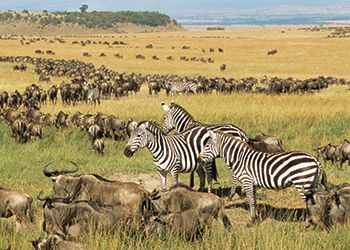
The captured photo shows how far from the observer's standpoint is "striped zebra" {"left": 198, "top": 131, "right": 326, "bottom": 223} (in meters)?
8.86

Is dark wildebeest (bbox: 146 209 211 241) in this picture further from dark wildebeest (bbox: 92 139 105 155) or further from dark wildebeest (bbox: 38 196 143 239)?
dark wildebeest (bbox: 92 139 105 155)

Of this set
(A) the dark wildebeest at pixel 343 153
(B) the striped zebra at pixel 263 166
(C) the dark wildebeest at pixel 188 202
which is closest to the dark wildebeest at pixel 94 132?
(B) the striped zebra at pixel 263 166

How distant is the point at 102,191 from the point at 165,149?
2.69m

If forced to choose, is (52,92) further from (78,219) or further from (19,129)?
(78,219)

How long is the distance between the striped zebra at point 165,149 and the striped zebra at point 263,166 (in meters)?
0.60

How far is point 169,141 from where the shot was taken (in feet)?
35.8

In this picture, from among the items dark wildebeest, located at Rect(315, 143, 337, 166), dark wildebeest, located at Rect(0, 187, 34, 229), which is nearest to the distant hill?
dark wildebeest, located at Rect(315, 143, 337, 166)

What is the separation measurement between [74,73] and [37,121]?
2354 centimetres

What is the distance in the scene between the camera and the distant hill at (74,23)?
158875 mm

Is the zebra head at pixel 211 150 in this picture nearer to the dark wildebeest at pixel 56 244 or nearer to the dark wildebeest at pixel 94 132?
the dark wildebeest at pixel 56 244

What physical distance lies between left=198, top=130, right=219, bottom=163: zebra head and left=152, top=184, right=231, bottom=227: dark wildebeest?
6.90 ft

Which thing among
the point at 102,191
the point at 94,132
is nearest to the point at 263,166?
the point at 102,191

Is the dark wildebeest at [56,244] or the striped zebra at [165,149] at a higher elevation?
the dark wildebeest at [56,244]

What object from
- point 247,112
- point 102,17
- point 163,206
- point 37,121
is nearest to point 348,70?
point 247,112
